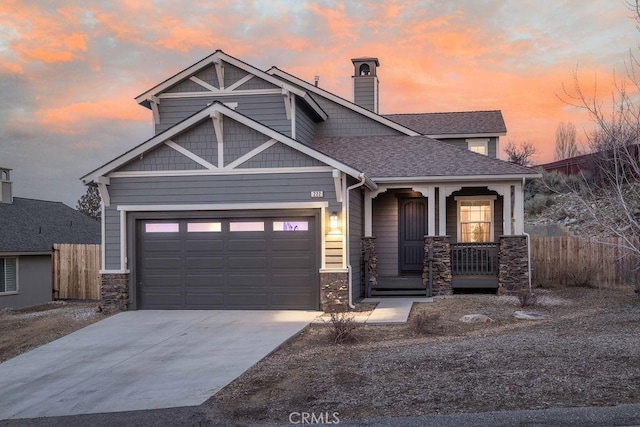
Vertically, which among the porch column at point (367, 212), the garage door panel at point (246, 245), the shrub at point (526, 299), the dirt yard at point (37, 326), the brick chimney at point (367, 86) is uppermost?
the brick chimney at point (367, 86)

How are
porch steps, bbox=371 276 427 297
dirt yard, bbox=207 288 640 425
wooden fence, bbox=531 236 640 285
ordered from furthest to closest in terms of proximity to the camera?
wooden fence, bbox=531 236 640 285 → porch steps, bbox=371 276 427 297 → dirt yard, bbox=207 288 640 425

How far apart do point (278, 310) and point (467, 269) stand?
5568mm

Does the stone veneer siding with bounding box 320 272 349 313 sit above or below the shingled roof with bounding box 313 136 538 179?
below

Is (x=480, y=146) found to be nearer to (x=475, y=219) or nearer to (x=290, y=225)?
(x=475, y=219)

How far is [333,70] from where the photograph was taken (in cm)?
2484

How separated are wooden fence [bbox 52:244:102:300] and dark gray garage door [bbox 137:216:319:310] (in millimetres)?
5603

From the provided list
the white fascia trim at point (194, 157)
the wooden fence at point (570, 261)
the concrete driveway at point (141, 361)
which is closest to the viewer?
the concrete driveway at point (141, 361)

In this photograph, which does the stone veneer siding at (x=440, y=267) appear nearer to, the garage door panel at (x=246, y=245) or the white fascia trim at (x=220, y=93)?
the garage door panel at (x=246, y=245)

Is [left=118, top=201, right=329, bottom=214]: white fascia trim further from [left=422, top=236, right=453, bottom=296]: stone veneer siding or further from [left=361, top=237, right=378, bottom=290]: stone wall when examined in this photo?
[left=422, top=236, right=453, bottom=296]: stone veneer siding

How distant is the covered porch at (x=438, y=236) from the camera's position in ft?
52.9

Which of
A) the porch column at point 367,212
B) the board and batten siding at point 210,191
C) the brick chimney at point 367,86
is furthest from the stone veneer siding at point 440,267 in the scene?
the brick chimney at point 367,86

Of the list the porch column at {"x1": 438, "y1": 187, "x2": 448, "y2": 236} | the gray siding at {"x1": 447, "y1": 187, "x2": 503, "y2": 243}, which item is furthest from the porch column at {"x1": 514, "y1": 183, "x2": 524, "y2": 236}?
the porch column at {"x1": 438, "y1": 187, "x2": 448, "y2": 236}

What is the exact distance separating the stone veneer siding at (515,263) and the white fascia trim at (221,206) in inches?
214

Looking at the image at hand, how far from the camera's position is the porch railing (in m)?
16.3
